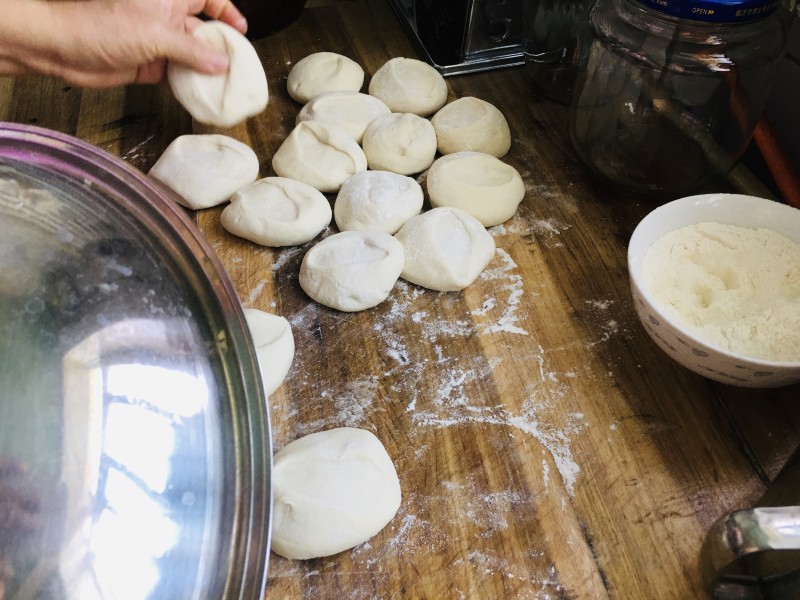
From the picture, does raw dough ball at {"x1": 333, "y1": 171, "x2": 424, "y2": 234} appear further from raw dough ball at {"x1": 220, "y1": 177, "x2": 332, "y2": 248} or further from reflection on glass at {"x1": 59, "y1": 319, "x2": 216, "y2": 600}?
reflection on glass at {"x1": 59, "y1": 319, "x2": 216, "y2": 600}

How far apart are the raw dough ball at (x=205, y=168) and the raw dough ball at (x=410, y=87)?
0.38m

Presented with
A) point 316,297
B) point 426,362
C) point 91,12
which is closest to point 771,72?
point 426,362

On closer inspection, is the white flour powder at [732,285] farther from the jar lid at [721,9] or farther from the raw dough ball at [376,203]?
the raw dough ball at [376,203]

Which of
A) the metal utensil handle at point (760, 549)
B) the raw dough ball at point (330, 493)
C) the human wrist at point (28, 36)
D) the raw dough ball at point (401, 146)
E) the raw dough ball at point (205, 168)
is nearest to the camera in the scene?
the metal utensil handle at point (760, 549)

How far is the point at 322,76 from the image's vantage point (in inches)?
61.2

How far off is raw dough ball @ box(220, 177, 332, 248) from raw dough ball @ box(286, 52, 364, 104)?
0.35 m

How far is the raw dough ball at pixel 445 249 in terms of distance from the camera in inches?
46.3

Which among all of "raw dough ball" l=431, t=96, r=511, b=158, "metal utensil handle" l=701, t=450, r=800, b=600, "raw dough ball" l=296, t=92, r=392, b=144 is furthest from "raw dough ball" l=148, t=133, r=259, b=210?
"metal utensil handle" l=701, t=450, r=800, b=600

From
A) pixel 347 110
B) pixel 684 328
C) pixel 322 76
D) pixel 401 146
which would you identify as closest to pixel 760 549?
pixel 684 328

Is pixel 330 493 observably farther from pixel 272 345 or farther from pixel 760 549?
pixel 760 549

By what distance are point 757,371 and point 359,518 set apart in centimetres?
59

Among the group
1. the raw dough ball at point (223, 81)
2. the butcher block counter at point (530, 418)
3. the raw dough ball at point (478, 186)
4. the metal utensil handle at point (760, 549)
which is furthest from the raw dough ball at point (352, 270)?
the metal utensil handle at point (760, 549)

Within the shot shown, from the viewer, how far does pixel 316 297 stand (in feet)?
3.82

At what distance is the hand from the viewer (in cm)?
108
